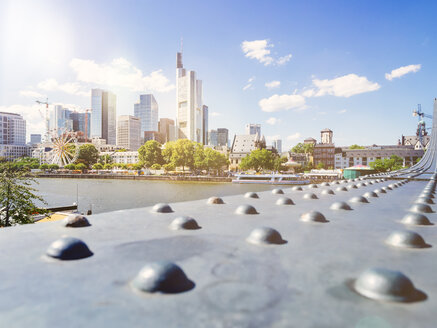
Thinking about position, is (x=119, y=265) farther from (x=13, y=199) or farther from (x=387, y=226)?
(x=13, y=199)

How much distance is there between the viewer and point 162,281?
6.06 ft

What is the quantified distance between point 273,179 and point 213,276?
250 ft

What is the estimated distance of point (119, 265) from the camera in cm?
233

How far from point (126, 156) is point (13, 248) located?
6860 inches

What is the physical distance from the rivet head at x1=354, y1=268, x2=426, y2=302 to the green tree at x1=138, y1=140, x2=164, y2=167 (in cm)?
10561

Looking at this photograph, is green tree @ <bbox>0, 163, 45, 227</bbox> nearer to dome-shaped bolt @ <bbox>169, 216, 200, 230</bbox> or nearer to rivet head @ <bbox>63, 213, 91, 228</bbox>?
rivet head @ <bbox>63, 213, 91, 228</bbox>

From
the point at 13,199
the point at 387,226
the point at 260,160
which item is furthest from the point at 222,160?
the point at 387,226

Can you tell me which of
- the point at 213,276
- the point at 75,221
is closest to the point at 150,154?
the point at 75,221

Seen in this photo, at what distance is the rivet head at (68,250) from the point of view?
244cm

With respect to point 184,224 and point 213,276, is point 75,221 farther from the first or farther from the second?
point 213,276

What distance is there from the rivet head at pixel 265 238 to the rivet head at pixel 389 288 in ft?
3.77

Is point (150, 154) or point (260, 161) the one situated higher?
point (150, 154)

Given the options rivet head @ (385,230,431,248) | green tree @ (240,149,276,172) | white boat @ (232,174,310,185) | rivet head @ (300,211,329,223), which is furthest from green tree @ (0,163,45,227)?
green tree @ (240,149,276,172)

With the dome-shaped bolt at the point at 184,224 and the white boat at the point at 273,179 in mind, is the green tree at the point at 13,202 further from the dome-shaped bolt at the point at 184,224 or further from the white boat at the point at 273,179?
the white boat at the point at 273,179
